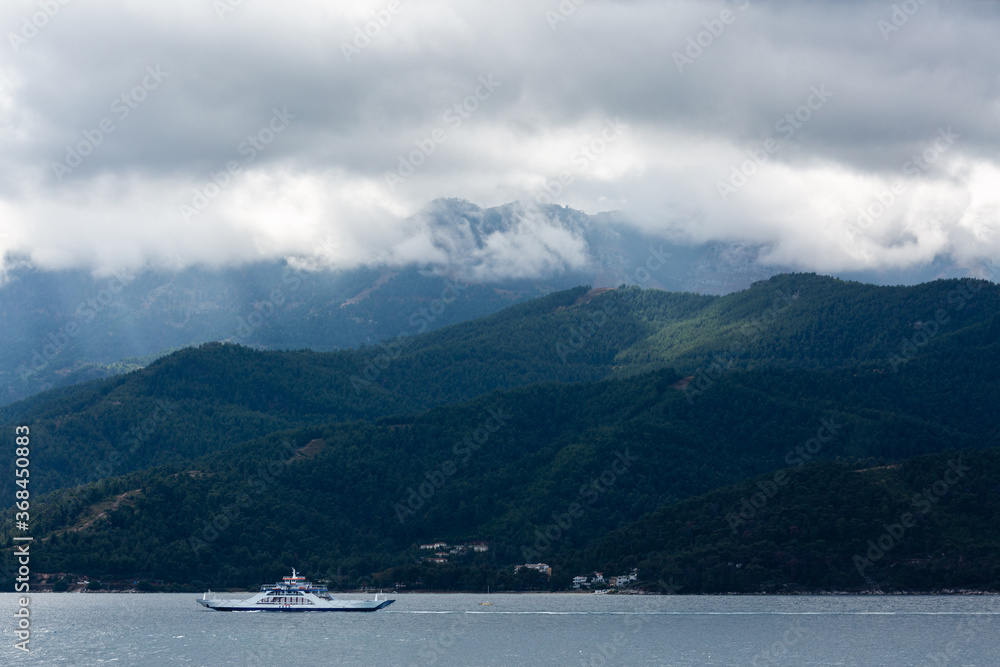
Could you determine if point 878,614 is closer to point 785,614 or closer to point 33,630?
point 785,614

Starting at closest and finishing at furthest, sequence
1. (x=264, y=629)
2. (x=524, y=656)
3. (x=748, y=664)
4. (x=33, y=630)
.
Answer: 1. (x=748, y=664)
2. (x=524, y=656)
3. (x=33, y=630)
4. (x=264, y=629)

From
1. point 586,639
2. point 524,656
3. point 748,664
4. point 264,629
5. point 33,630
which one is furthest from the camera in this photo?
point 264,629

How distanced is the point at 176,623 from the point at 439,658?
6616 centimetres

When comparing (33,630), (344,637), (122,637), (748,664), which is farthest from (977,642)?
(33,630)

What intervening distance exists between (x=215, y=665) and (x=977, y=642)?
332ft

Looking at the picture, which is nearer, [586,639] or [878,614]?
[586,639]

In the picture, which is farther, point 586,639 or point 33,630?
point 33,630

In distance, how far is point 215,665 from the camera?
14412 centimetres

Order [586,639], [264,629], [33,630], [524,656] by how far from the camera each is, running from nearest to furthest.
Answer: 1. [524,656]
2. [586,639]
3. [33,630]
4. [264,629]

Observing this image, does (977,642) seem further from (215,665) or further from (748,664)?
(215,665)

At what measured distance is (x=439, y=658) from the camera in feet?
494

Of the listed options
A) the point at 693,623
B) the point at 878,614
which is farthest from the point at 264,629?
the point at 878,614

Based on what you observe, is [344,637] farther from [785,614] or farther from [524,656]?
[785,614]

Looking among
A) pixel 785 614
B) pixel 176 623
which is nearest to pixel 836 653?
pixel 785 614
